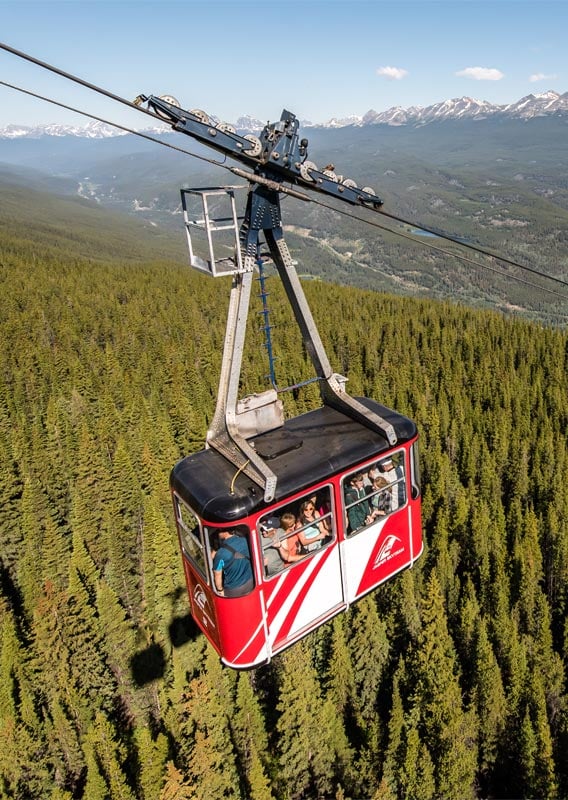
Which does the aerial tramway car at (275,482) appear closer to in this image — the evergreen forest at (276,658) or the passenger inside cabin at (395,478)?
the passenger inside cabin at (395,478)

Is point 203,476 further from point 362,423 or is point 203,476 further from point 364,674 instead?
point 364,674

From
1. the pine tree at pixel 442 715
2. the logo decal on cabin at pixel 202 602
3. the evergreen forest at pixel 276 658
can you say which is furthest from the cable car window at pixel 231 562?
the pine tree at pixel 442 715

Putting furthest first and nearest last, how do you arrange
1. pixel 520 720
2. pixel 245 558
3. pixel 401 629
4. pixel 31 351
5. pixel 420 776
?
pixel 31 351, pixel 401 629, pixel 520 720, pixel 420 776, pixel 245 558

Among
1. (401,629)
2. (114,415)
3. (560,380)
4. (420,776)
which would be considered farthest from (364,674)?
(560,380)

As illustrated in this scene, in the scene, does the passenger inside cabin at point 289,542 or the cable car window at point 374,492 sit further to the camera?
the cable car window at point 374,492

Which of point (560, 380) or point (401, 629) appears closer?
point (401, 629)

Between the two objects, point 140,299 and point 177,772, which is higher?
point 140,299

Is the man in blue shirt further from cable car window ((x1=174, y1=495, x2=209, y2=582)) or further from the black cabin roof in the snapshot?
the black cabin roof
